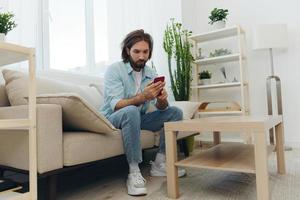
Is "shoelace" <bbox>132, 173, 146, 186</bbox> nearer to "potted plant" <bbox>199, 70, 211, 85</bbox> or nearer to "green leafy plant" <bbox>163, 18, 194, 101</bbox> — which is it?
"green leafy plant" <bbox>163, 18, 194, 101</bbox>

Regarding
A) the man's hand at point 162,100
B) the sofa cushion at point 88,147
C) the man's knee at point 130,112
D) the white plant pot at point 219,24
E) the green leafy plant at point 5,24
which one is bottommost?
the sofa cushion at point 88,147

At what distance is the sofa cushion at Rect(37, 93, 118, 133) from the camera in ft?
3.70

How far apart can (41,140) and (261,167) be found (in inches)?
33.8

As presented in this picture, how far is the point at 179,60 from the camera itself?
286cm

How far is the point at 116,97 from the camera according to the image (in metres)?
1.52

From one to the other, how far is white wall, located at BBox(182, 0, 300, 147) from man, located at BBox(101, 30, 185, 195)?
1.62 meters

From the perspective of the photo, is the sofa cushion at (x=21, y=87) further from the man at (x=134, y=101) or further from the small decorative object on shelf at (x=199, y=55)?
the small decorative object on shelf at (x=199, y=55)

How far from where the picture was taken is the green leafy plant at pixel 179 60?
2836 mm

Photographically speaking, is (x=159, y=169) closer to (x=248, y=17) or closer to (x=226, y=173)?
(x=226, y=173)

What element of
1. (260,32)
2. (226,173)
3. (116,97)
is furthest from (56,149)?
(260,32)

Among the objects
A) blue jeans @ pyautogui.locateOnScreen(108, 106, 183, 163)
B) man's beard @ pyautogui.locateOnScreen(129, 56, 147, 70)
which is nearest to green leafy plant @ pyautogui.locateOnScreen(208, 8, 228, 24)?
man's beard @ pyautogui.locateOnScreen(129, 56, 147, 70)

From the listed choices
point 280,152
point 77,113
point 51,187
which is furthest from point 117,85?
point 280,152

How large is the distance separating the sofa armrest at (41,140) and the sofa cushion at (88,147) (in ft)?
0.12

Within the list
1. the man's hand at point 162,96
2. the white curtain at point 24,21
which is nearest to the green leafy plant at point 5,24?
the white curtain at point 24,21
